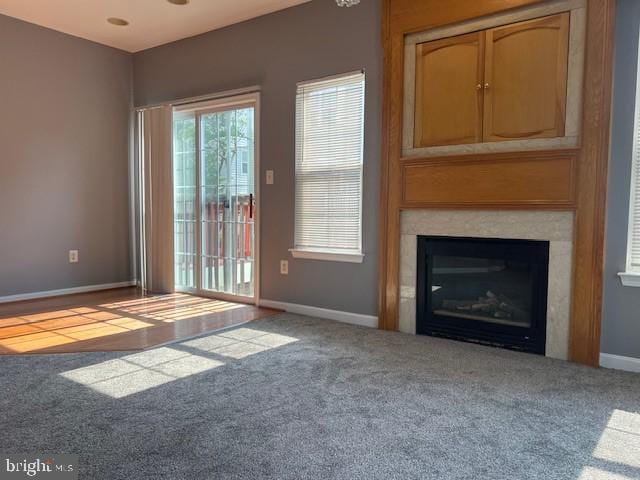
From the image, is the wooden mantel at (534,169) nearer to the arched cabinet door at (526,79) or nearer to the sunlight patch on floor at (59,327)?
the arched cabinet door at (526,79)

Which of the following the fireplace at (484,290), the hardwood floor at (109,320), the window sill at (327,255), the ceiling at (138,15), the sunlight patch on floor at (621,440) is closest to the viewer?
the sunlight patch on floor at (621,440)

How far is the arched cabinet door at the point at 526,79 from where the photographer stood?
2865 millimetres

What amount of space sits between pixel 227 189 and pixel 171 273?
3.89 ft

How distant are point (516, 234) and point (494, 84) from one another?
1023 millimetres

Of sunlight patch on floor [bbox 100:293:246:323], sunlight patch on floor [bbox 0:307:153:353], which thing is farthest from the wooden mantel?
sunlight patch on floor [bbox 0:307:153:353]

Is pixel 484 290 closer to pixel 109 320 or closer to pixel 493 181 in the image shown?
pixel 493 181

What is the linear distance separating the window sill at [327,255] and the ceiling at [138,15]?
216cm

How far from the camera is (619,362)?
2768 millimetres

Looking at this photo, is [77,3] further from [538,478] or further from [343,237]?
[538,478]

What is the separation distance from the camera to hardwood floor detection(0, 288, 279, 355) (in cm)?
315

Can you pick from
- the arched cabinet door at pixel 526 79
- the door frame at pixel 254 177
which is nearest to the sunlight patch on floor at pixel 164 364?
the door frame at pixel 254 177

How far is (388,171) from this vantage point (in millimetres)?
3545

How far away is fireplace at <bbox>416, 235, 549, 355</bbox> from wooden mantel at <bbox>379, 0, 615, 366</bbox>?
0.21m

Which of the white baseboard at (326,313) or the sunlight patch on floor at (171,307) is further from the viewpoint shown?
the sunlight patch on floor at (171,307)
